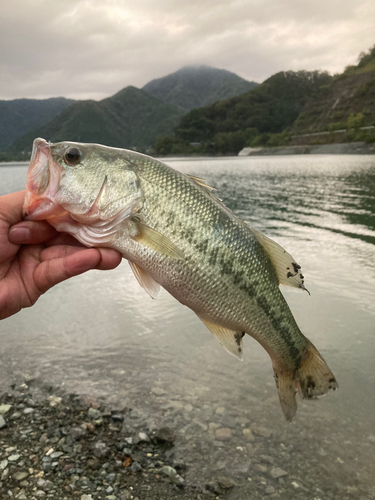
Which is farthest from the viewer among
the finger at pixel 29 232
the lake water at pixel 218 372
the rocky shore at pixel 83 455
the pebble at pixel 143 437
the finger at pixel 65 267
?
the pebble at pixel 143 437

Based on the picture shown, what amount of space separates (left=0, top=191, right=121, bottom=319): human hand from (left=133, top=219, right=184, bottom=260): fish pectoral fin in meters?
0.33

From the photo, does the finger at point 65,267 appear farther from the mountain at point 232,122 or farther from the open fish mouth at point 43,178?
the mountain at point 232,122

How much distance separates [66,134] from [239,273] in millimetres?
139880

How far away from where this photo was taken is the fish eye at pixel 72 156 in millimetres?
2822

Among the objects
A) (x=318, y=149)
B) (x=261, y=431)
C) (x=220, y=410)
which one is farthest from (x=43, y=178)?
(x=318, y=149)

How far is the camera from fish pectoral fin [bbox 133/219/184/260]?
2.82 meters

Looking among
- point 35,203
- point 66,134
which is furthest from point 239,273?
point 66,134

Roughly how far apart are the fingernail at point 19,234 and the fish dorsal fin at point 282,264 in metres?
1.97

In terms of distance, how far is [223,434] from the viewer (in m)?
4.59

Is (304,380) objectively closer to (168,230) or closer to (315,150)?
(168,230)

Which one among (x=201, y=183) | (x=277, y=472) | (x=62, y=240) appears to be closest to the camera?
(x=201, y=183)

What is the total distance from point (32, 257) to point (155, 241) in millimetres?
1431

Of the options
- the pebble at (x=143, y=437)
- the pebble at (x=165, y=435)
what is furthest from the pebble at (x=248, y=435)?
the pebble at (x=143, y=437)

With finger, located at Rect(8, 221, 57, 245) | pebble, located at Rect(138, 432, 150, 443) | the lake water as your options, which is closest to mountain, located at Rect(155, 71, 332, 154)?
A: the lake water
